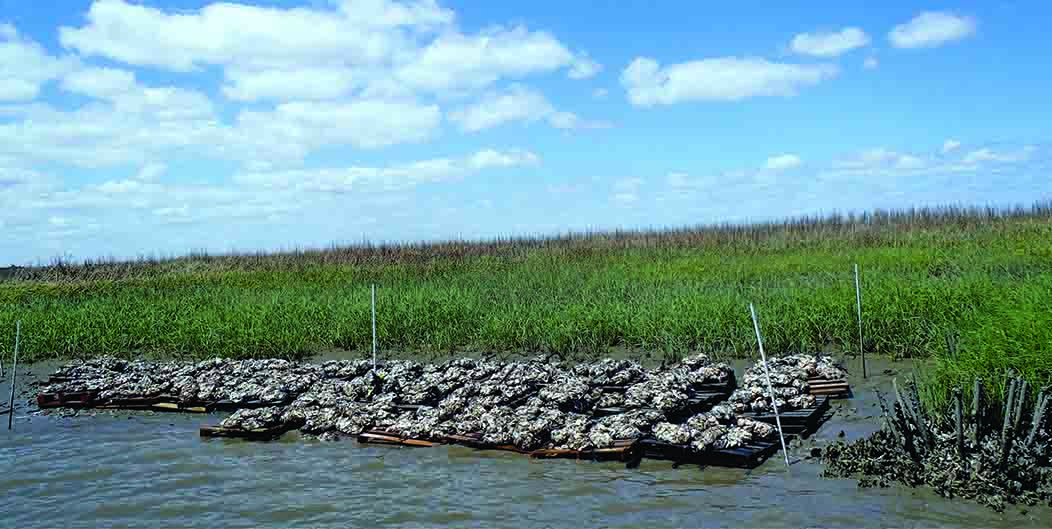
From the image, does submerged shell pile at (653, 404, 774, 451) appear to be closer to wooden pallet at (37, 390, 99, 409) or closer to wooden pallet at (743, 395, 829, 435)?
wooden pallet at (743, 395, 829, 435)

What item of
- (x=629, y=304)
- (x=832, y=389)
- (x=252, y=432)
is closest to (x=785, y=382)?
(x=832, y=389)

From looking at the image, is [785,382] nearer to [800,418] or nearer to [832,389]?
[832,389]

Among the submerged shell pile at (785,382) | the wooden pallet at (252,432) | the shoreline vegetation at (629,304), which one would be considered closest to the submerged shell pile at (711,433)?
the submerged shell pile at (785,382)

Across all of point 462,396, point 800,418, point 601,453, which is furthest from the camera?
point 462,396

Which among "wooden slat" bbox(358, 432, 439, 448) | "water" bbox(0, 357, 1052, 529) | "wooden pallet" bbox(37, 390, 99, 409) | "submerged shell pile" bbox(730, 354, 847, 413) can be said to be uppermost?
"submerged shell pile" bbox(730, 354, 847, 413)

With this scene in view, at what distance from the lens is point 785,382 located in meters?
8.41

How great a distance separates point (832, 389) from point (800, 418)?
111cm

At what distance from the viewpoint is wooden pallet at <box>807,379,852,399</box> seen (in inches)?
332

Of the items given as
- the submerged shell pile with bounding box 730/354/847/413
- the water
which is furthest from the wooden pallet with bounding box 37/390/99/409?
the submerged shell pile with bounding box 730/354/847/413

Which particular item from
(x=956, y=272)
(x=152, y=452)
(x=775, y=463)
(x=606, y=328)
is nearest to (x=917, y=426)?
(x=775, y=463)

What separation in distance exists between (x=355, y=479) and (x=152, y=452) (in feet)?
7.78

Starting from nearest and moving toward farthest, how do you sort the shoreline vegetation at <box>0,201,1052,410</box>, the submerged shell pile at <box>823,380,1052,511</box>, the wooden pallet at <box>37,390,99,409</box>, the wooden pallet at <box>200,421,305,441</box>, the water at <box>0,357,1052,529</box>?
the submerged shell pile at <box>823,380,1052,511</box>, the water at <box>0,357,1052,529</box>, the wooden pallet at <box>200,421,305,441</box>, the shoreline vegetation at <box>0,201,1052,410</box>, the wooden pallet at <box>37,390,99,409</box>

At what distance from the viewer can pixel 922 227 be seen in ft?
79.0

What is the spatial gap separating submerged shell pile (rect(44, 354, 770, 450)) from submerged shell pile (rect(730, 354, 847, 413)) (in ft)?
1.36
